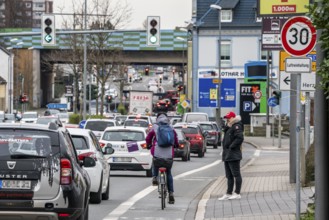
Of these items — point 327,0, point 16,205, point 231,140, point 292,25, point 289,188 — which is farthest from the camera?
point 289,188

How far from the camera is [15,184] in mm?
12633

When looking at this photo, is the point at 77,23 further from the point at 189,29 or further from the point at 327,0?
the point at 327,0

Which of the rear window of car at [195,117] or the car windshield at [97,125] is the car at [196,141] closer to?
the car windshield at [97,125]

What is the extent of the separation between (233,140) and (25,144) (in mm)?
8543

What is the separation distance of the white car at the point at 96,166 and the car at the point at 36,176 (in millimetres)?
7152

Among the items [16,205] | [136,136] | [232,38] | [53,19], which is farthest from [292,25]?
[232,38]

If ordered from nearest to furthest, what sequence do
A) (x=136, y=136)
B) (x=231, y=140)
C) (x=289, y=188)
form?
(x=231, y=140)
(x=289, y=188)
(x=136, y=136)

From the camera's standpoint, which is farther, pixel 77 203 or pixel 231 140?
pixel 231 140

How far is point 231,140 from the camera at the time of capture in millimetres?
20844

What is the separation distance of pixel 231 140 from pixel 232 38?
7062cm

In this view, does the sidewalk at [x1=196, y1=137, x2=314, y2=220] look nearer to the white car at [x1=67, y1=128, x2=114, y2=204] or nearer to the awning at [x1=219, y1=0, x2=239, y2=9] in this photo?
the white car at [x1=67, y1=128, x2=114, y2=204]

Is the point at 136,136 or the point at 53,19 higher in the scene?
the point at 53,19

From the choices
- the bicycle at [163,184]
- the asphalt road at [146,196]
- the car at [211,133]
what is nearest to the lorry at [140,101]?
the car at [211,133]

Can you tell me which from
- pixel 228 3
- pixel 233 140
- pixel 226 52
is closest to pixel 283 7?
pixel 233 140
